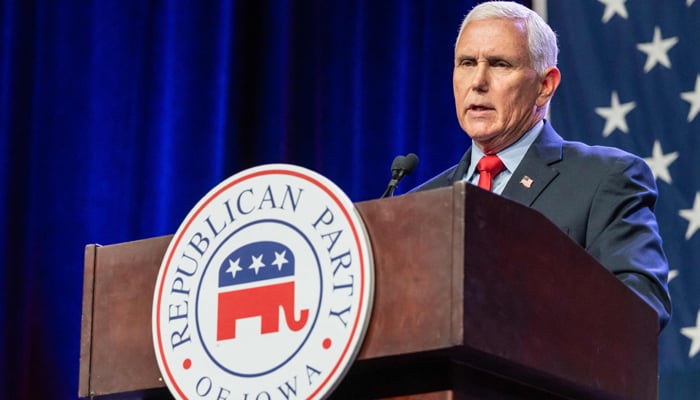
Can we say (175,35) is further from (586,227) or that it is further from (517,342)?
(517,342)

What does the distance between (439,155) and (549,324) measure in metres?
2.77

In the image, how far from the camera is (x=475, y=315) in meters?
1.34

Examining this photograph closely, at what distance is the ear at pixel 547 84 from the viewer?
2.44 m

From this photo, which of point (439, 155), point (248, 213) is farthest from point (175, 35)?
point (248, 213)

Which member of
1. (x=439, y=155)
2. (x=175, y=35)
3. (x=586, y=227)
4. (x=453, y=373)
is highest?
(x=175, y=35)

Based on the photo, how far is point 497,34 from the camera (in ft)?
7.72

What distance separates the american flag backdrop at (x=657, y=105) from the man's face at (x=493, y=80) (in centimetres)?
148

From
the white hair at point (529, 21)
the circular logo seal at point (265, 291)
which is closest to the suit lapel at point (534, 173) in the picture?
the white hair at point (529, 21)

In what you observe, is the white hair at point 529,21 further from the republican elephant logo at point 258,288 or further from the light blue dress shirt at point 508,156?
the republican elephant logo at point 258,288

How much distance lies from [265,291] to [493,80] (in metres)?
1.03

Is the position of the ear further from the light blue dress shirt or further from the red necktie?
the red necktie

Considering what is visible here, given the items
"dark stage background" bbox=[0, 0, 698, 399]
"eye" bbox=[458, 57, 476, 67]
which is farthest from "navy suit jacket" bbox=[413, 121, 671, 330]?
"dark stage background" bbox=[0, 0, 698, 399]

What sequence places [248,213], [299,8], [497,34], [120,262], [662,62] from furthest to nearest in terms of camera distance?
[299,8] < [662,62] < [497,34] < [120,262] < [248,213]

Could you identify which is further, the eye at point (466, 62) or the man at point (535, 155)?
the eye at point (466, 62)
